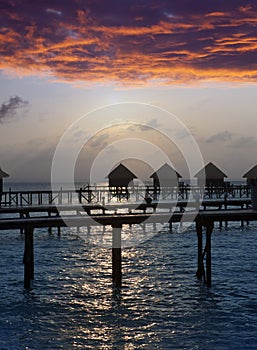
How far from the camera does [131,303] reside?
49.6 ft

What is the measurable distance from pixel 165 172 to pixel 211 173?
5.40 metres

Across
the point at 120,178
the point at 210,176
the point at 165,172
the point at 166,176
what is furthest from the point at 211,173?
the point at 120,178

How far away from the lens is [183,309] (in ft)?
47.4

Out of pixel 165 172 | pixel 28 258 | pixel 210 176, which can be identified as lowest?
pixel 28 258

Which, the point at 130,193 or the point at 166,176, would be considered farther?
the point at 166,176

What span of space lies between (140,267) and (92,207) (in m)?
11.7

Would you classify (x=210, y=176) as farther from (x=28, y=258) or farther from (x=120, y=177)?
(x=28, y=258)

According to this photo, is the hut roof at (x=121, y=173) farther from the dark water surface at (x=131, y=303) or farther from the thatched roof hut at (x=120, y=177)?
the dark water surface at (x=131, y=303)

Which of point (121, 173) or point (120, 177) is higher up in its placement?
point (121, 173)

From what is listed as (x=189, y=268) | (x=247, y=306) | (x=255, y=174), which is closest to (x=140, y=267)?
(x=189, y=268)

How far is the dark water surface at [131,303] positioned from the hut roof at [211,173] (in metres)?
31.2

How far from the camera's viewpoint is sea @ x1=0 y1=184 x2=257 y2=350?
12.0 metres

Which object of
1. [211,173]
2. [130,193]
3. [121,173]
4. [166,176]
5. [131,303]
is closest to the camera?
[131,303]

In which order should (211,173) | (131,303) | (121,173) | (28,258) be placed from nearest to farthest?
(131,303) < (28,258) < (121,173) < (211,173)
